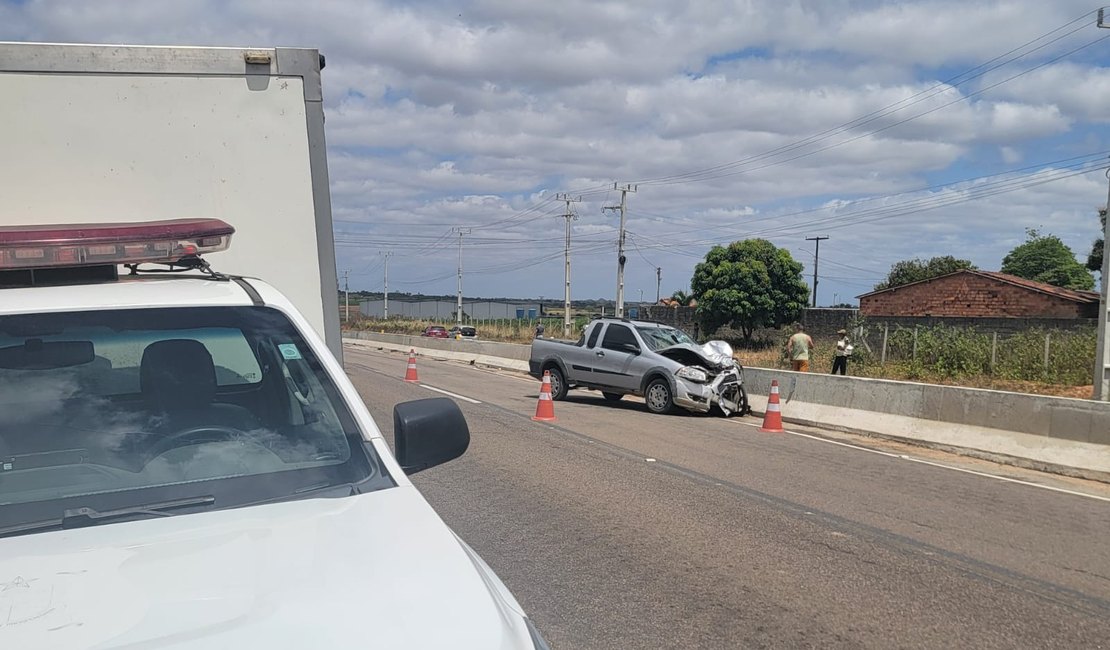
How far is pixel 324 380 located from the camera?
3232mm

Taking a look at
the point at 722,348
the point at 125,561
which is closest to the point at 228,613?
the point at 125,561

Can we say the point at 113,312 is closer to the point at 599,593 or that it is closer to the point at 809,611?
the point at 599,593

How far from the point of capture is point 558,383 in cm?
1917

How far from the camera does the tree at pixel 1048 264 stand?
73.6 m

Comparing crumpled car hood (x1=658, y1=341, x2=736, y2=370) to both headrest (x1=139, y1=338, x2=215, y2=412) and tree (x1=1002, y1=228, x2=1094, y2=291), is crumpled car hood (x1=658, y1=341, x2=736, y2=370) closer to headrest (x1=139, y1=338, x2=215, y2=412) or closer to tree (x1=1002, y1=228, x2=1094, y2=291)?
headrest (x1=139, y1=338, x2=215, y2=412)

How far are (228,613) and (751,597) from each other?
419 cm

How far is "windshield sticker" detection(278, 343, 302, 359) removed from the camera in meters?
3.35

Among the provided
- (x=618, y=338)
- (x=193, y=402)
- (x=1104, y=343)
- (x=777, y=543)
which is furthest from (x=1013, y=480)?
(x=193, y=402)

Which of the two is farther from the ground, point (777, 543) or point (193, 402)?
point (193, 402)

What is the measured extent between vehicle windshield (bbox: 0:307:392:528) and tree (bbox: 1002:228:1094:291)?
80673 mm

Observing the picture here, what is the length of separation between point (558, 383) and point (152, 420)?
16.2 metres

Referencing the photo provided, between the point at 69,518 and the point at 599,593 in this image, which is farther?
the point at 599,593

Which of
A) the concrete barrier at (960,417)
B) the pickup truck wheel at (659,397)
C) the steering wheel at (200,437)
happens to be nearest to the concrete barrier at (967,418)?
the concrete barrier at (960,417)

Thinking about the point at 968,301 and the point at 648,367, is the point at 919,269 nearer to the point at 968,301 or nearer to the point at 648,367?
the point at 968,301
